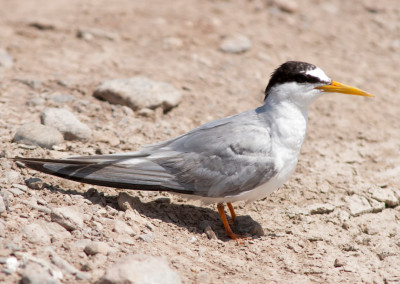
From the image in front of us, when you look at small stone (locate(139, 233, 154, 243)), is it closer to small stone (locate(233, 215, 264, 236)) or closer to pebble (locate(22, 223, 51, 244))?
pebble (locate(22, 223, 51, 244))

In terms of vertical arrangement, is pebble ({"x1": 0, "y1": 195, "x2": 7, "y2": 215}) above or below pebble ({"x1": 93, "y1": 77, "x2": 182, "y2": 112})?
below

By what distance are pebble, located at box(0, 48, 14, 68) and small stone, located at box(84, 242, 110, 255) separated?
3928 millimetres

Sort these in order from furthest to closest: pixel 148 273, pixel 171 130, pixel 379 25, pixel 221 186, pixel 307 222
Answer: pixel 379 25, pixel 171 130, pixel 307 222, pixel 221 186, pixel 148 273

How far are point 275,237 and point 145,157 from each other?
4.62 ft

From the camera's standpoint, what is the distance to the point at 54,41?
8094mm

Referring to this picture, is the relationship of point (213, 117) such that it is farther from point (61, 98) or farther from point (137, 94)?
point (61, 98)

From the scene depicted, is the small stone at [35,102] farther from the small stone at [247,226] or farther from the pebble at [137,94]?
the small stone at [247,226]

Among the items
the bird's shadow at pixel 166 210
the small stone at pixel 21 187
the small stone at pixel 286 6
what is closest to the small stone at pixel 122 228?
the bird's shadow at pixel 166 210

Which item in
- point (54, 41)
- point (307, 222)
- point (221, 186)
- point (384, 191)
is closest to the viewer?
point (221, 186)

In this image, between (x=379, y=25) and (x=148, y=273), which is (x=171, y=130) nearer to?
(x=148, y=273)

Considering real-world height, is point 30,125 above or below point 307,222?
above

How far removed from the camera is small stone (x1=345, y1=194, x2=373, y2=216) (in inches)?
223

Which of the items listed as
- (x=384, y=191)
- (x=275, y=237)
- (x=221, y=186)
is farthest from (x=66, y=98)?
(x=384, y=191)

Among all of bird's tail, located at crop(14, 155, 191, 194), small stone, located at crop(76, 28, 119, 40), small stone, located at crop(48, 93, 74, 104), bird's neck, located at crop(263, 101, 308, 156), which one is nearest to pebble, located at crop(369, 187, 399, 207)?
bird's neck, located at crop(263, 101, 308, 156)
